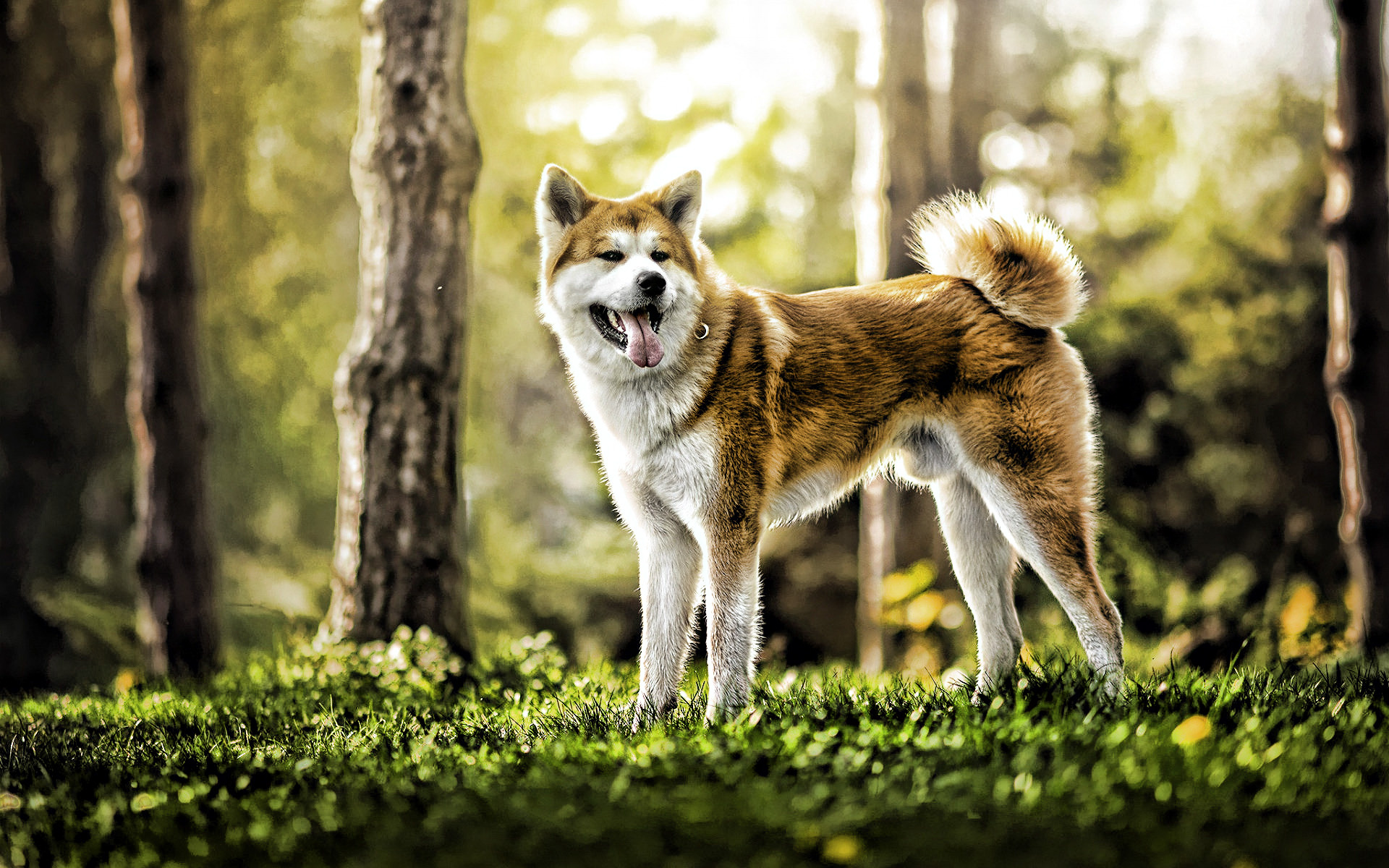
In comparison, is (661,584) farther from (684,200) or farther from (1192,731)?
(1192,731)

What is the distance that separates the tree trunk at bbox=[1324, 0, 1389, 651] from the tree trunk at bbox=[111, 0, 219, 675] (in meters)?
Answer: 7.42

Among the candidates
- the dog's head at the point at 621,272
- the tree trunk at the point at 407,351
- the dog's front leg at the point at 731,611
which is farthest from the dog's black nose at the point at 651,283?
the tree trunk at the point at 407,351

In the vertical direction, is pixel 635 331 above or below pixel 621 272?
below

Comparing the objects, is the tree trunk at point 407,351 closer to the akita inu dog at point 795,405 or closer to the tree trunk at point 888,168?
the akita inu dog at point 795,405

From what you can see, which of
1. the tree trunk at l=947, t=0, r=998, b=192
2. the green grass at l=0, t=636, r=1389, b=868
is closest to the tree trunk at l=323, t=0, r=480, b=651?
the green grass at l=0, t=636, r=1389, b=868

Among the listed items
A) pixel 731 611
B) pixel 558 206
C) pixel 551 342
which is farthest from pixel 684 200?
pixel 551 342

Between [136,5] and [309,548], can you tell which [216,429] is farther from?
[136,5]

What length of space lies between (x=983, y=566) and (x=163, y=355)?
573 centimetres

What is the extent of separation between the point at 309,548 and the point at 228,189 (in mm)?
3749

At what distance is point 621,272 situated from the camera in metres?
4.37

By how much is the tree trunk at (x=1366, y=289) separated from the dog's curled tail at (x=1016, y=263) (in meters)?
2.46

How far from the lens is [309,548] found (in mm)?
11594

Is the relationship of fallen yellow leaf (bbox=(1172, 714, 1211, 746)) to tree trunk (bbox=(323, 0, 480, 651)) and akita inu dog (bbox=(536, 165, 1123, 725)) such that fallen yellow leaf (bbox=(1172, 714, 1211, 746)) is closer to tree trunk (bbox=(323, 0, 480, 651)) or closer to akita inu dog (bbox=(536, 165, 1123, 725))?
akita inu dog (bbox=(536, 165, 1123, 725))

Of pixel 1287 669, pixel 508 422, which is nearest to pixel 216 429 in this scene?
pixel 508 422
